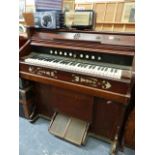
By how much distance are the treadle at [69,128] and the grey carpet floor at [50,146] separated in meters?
0.05

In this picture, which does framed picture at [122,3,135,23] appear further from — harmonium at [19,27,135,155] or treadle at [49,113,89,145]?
treadle at [49,113,89,145]

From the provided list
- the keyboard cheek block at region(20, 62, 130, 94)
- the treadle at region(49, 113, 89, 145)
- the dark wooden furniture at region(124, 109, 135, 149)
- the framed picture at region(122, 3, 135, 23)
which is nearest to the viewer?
the keyboard cheek block at region(20, 62, 130, 94)

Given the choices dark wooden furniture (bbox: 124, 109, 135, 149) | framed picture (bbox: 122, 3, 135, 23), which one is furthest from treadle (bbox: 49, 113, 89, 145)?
framed picture (bbox: 122, 3, 135, 23)

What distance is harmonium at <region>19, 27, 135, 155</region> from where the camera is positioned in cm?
118

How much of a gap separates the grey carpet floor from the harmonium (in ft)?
0.21

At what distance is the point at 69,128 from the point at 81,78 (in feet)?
2.17

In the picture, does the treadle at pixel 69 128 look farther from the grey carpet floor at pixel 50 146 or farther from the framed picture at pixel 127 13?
the framed picture at pixel 127 13

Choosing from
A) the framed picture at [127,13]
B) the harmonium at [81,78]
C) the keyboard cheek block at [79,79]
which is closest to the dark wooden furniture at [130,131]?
the harmonium at [81,78]

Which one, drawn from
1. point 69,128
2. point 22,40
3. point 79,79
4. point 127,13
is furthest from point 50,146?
point 127,13
